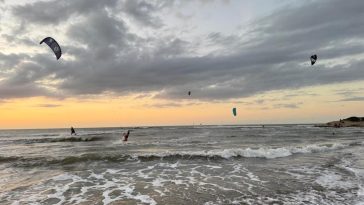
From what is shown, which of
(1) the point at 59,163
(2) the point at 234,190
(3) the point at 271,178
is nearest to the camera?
(2) the point at 234,190

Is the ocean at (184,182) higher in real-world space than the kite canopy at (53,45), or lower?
lower

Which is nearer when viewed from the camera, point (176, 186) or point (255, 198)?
point (255, 198)

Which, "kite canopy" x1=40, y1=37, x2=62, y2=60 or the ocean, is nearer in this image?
the ocean

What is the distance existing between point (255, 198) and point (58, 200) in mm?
6133

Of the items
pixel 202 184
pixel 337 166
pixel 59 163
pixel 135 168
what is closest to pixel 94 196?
pixel 202 184

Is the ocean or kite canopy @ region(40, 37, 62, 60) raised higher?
kite canopy @ region(40, 37, 62, 60)

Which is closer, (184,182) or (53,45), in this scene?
(184,182)

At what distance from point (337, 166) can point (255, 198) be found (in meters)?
8.60

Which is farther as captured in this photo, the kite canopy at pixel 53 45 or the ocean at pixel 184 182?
the kite canopy at pixel 53 45

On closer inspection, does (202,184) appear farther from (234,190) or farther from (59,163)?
(59,163)

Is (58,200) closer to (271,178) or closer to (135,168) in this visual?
(135,168)

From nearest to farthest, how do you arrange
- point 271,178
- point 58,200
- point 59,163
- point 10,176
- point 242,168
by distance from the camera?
point 58,200 < point 271,178 < point 10,176 < point 242,168 < point 59,163

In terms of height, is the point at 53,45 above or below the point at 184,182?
above

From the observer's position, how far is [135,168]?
17.3 meters
